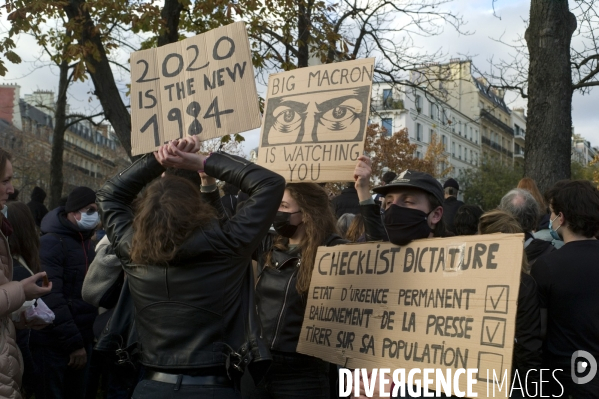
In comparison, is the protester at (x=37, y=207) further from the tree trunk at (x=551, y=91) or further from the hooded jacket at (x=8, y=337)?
the tree trunk at (x=551, y=91)

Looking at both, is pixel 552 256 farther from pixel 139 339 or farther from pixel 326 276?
pixel 139 339

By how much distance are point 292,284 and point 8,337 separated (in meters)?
1.55

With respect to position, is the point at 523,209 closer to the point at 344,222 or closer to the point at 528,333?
the point at 528,333

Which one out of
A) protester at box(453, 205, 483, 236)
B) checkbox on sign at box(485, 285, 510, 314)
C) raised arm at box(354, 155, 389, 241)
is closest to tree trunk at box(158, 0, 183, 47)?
protester at box(453, 205, 483, 236)

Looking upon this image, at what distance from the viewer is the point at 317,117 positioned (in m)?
4.30

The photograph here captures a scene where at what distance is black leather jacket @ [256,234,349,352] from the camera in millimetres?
3873

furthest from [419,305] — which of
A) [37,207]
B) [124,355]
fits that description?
[37,207]

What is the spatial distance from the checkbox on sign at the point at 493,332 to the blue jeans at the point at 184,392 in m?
1.13

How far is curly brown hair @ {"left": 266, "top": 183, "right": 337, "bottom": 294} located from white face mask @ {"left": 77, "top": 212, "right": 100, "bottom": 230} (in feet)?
8.14

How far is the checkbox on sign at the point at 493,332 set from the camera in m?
2.77

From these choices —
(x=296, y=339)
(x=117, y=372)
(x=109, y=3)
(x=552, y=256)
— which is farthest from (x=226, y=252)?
(x=109, y=3)

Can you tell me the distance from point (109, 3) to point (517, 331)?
325 inches

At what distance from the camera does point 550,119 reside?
28.0ft

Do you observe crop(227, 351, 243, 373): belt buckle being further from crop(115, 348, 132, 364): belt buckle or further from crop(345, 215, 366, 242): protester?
crop(345, 215, 366, 242): protester
